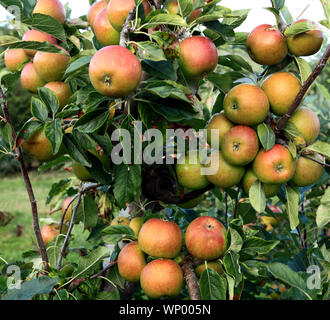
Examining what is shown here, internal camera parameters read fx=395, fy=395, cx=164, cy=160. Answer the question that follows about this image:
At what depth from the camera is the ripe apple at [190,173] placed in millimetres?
1105

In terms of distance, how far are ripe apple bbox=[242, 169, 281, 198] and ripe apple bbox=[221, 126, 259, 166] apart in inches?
2.1

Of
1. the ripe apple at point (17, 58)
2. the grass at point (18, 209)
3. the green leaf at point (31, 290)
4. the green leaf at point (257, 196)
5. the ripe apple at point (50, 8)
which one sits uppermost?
the ripe apple at point (50, 8)

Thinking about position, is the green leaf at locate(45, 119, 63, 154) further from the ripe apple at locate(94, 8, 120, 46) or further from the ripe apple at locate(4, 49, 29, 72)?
the ripe apple at locate(4, 49, 29, 72)

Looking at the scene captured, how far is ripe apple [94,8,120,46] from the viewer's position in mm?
1010

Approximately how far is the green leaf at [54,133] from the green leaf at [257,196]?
0.51m

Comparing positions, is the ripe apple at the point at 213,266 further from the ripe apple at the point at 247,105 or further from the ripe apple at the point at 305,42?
the ripe apple at the point at 305,42

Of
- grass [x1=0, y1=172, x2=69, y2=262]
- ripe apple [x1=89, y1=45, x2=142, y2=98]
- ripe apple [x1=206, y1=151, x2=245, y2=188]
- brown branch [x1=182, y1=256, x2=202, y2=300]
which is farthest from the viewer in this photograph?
grass [x1=0, y1=172, x2=69, y2=262]

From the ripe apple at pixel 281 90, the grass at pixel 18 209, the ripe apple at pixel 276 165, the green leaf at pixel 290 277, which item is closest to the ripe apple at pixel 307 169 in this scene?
the ripe apple at pixel 276 165

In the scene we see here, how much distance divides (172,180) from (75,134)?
1.16ft

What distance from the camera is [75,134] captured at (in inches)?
38.7

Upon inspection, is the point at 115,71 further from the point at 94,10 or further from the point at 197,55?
the point at 94,10

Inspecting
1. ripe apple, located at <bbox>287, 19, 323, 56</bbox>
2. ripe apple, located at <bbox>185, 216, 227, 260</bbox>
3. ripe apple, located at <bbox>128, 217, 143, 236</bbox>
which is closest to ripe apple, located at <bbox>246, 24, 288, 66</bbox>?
ripe apple, located at <bbox>287, 19, 323, 56</bbox>

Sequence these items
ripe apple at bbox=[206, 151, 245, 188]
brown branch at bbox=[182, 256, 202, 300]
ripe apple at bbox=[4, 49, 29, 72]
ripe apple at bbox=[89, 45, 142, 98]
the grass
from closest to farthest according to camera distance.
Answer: ripe apple at bbox=[89, 45, 142, 98], brown branch at bbox=[182, 256, 202, 300], ripe apple at bbox=[206, 151, 245, 188], ripe apple at bbox=[4, 49, 29, 72], the grass
